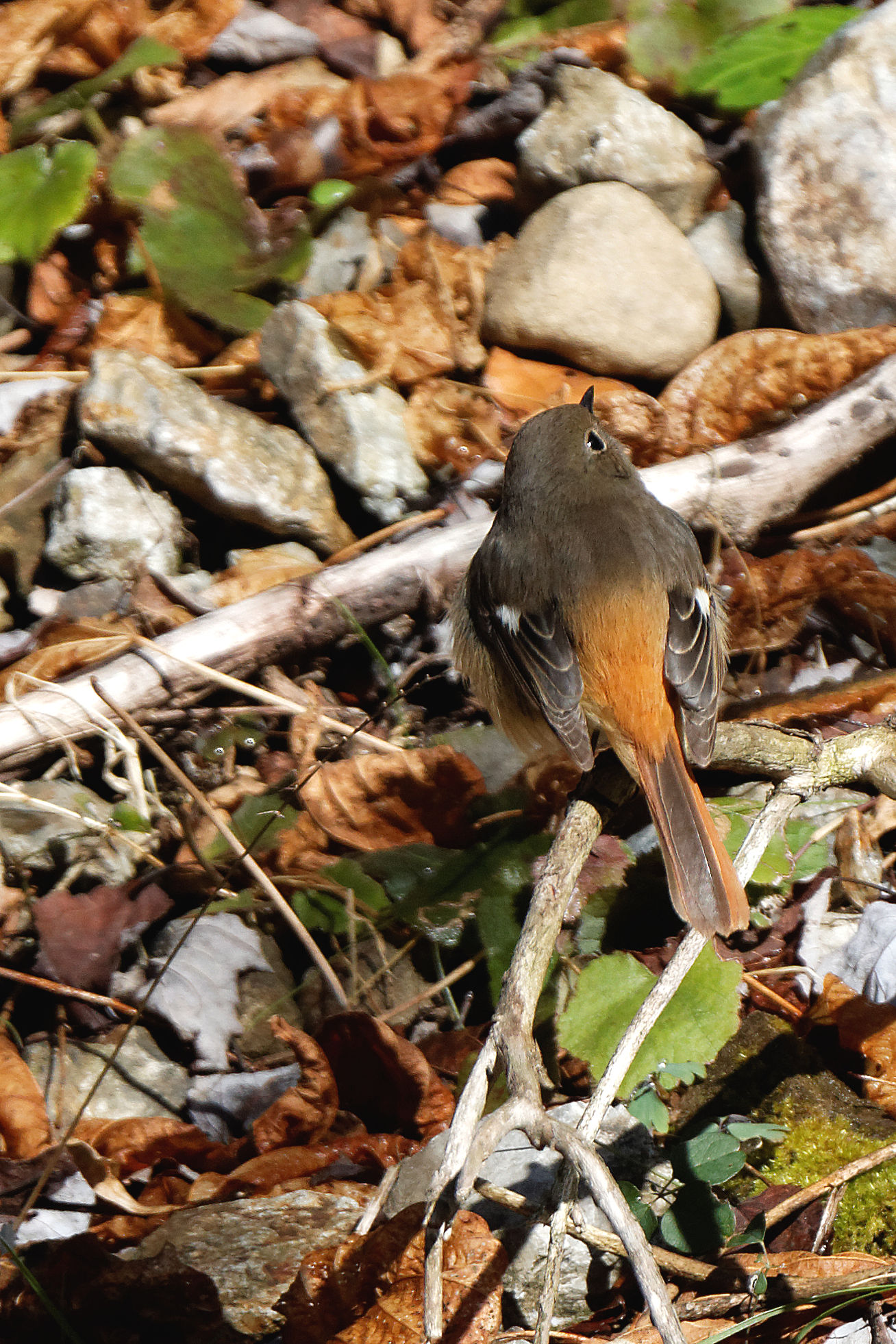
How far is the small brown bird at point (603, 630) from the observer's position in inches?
117

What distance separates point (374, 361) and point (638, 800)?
8.29 ft

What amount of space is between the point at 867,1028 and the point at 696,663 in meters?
1.06

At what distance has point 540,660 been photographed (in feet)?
11.3

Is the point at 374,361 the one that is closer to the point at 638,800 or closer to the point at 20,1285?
the point at 638,800

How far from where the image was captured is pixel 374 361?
5.30 meters

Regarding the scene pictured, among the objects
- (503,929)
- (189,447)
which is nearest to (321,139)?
(189,447)

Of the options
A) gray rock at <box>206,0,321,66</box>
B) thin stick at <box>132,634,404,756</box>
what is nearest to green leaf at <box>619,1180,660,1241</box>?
thin stick at <box>132,634,404,756</box>

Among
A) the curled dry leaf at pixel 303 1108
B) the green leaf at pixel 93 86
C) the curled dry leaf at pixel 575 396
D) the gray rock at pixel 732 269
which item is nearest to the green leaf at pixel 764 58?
the gray rock at pixel 732 269

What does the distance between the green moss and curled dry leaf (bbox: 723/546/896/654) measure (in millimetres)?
1962

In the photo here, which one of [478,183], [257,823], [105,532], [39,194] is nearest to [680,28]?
[478,183]

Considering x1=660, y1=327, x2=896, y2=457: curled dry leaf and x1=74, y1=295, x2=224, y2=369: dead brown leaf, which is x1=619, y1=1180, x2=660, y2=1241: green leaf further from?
x1=74, y1=295, x2=224, y2=369: dead brown leaf

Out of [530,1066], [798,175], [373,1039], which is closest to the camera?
[530,1066]

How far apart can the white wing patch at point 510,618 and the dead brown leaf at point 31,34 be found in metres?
4.51

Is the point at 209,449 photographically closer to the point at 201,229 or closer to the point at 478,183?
the point at 201,229
